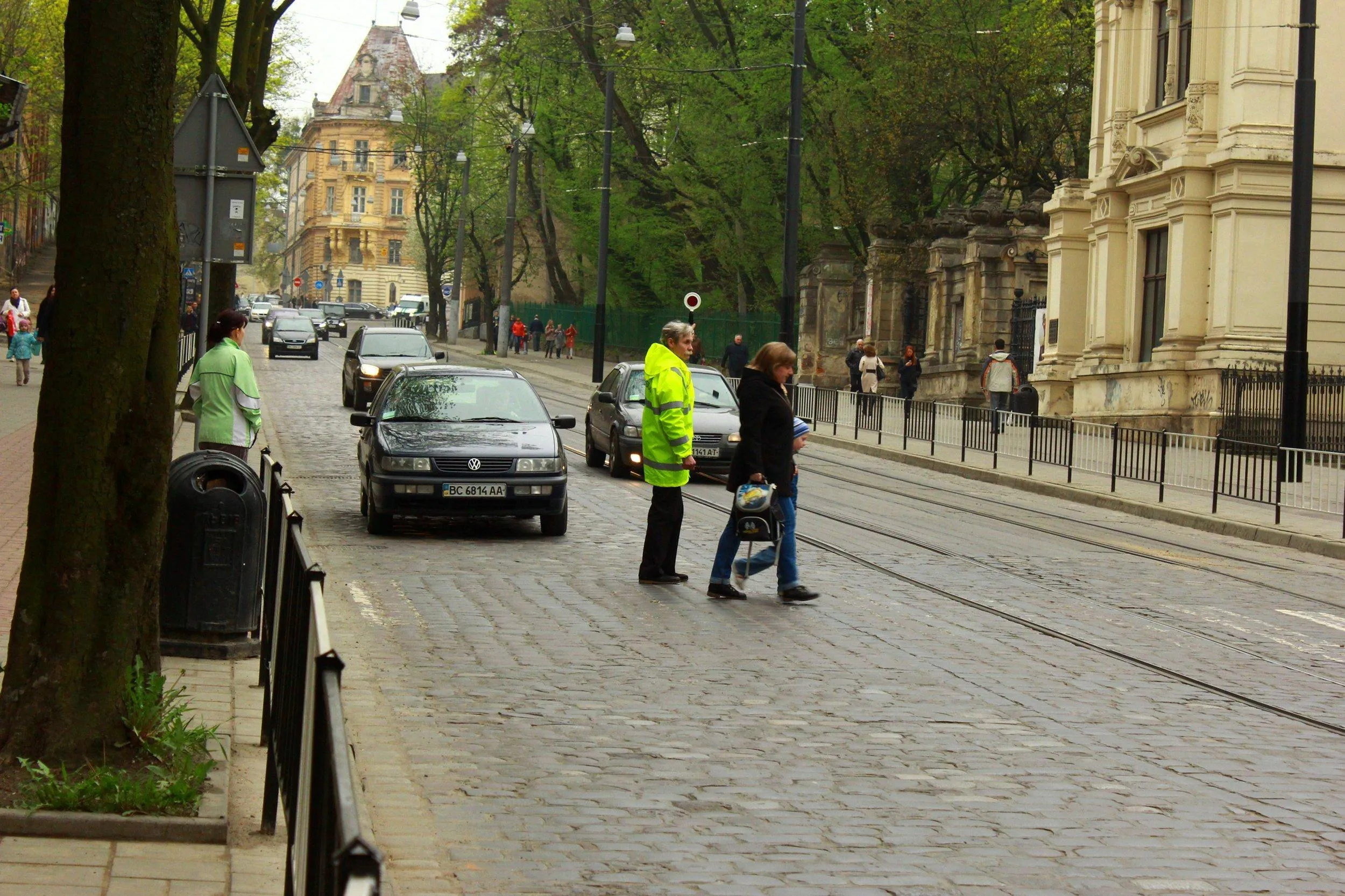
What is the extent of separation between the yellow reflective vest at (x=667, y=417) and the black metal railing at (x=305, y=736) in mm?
4364

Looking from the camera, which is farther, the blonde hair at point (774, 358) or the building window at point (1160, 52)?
A: the building window at point (1160, 52)

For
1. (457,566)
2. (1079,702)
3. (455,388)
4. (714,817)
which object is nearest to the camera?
(714,817)

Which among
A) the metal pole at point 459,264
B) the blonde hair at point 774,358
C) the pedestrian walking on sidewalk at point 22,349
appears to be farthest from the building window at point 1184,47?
the metal pole at point 459,264

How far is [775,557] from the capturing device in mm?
11672

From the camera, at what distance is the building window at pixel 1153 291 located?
3469cm

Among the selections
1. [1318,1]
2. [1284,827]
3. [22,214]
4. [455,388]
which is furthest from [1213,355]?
[22,214]

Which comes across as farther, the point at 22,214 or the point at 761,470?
the point at 22,214

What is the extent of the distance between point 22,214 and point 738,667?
7529 centimetres

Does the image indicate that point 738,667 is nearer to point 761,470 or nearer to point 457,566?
point 761,470

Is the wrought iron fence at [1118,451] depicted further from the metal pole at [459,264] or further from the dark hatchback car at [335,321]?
the dark hatchback car at [335,321]

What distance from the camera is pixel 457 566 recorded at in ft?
42.2

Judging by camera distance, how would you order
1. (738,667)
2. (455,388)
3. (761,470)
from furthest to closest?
(455,388), (761,470), (738,667)

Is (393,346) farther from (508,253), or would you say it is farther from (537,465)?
(508,253)

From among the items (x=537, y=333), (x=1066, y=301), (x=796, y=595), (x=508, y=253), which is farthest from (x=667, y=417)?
(x=537, y=333)
